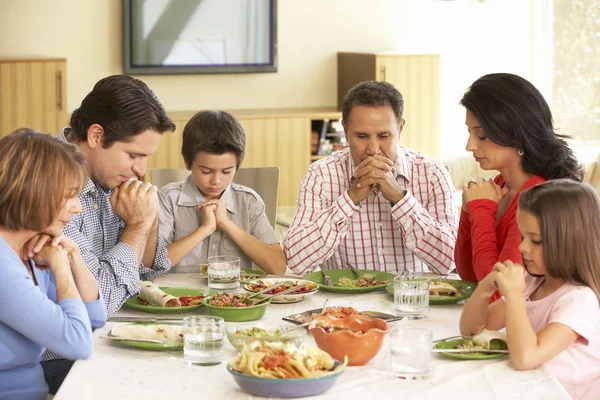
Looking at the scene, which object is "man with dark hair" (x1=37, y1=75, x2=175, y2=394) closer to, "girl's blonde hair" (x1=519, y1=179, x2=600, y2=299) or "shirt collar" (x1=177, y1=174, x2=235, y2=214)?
"shirt collar" (x1=177, y1=174, x2=235, y2=214)

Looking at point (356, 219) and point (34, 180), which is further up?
point (34, 180)

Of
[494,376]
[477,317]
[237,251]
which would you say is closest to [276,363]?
[494,376]

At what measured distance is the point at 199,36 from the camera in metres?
6.61

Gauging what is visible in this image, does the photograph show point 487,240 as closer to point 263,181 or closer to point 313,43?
point 263,181

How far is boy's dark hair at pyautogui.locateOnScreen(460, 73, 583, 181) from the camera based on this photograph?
2.40 metres

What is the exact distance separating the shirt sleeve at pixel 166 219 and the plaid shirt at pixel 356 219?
0.41m

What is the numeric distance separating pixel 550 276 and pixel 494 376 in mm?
319

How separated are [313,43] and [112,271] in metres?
4.95

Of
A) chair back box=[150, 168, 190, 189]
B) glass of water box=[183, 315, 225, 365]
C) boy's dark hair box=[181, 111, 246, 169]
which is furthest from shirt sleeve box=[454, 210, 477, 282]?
chair back box=[150, 168, 190, 189]

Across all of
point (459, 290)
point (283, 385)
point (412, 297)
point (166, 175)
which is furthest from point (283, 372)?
point (166, 175)

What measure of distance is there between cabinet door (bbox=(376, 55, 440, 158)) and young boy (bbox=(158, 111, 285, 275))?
361 cm

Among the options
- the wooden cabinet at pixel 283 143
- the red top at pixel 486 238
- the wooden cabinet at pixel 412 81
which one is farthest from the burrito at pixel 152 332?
the wooden cabinet at pixel 412 81

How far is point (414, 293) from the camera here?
212 cm

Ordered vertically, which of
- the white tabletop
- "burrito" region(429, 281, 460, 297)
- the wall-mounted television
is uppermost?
the wall-mounted television
